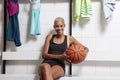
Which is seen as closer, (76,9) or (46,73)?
(46,73)

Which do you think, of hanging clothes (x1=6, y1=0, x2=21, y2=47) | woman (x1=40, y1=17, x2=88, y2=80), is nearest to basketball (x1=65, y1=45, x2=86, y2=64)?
woman (x1=40, y1=17, x2=88, y2=80)

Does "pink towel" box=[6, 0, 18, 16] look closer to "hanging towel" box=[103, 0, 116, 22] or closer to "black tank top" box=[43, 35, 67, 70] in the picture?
"black tank top" box=[43, 35, 67, 70]

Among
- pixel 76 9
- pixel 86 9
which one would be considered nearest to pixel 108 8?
pixel 86 9

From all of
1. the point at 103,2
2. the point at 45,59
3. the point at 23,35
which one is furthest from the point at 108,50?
the point at 23,35

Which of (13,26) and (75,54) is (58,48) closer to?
(75,54)

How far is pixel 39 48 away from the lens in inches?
112

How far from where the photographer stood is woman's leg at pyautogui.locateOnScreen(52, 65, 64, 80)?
2345mm

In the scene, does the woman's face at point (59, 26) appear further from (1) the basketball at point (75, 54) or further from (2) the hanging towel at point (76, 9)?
(1) the basketball at point (75, 54)

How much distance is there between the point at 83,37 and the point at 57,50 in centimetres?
40

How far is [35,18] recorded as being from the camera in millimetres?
2705

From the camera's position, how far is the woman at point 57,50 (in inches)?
94.0

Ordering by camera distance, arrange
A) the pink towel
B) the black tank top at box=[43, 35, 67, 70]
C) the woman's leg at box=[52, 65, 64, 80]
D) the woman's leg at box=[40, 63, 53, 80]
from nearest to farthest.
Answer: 1. the woman's leg at box=[40, 63, 53, 80]
2. the woman's leg at box=[52, 65, 64, 80]
3. the black tank top at box=[43, 35, 67, 70]
4. the pink towel

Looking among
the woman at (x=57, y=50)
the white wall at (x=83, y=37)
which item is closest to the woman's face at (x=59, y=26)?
the woman at (x=57, y=50)

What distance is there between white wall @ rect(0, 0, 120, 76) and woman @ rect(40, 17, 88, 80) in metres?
0.21
